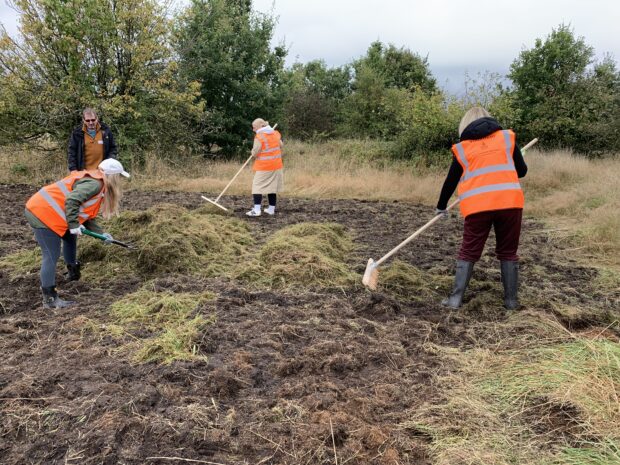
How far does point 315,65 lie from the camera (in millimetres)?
28453

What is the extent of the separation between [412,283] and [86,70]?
9932 mm

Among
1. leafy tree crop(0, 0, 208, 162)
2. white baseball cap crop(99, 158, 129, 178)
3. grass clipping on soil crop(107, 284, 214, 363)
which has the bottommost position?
grass clipping on soil crop(107, 284, 214, 363)

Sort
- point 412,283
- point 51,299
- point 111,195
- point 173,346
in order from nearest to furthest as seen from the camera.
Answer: point 173,346 → point 51,299 → point 111,195 → point 412,283

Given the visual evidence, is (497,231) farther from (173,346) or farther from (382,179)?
(382,179)

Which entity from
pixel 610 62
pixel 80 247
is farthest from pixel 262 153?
pixel 610 62

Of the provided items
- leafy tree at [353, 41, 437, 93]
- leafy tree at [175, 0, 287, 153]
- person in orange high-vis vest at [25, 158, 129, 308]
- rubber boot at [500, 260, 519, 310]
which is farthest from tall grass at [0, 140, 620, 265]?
leafy tree at [353, 41, 437, 93]

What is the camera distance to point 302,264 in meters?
4.73

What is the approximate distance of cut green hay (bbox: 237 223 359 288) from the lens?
453cm

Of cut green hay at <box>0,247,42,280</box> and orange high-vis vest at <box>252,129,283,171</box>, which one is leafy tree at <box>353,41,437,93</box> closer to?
orange high-vis vest at <box>252,129,283,171</box>

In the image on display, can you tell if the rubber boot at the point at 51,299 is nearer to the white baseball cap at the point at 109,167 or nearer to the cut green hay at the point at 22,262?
the cut green hay at the point at 22,262

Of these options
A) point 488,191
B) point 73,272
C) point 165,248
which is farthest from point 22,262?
point 488,191

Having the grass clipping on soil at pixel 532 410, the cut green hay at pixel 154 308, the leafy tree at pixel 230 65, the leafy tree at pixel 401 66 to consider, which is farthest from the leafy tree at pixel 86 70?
the leafy tree at pixel 401 66

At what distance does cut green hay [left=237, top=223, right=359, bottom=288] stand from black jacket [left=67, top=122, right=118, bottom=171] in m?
2.75

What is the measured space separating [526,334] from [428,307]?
2.74ft
